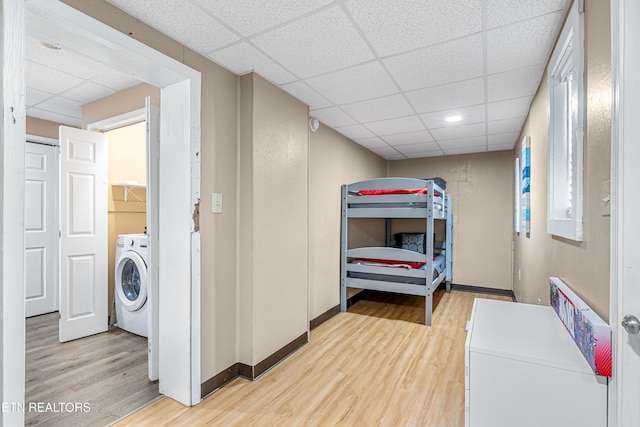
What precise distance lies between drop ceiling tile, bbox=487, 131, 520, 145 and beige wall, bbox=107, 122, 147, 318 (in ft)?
13.2

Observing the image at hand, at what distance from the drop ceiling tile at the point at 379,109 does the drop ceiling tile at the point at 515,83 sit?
685mm

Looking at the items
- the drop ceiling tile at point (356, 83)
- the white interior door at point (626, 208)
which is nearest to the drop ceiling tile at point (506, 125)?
the drop ceiling tile at point (356, 83)

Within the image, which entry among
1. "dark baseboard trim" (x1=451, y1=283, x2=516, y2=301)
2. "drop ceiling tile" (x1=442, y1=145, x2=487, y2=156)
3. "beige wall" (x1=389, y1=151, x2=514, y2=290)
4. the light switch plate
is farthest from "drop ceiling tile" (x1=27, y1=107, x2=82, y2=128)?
"dark baseboard trim" (x1=451, y1=283, x2=516, y2=301)

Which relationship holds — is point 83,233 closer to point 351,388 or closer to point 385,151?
point 351,388

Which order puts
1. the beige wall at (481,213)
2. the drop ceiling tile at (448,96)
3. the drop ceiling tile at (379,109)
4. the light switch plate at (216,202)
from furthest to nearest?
the beige wall at (481,213)
the drop ceiling tile at (379,109)
the drop ceiling tile at (448,96)
the light switch plate at (216,202)

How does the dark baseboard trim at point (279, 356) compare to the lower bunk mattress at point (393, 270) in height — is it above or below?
below

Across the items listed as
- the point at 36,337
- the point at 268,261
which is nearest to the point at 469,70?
the point at 268,261

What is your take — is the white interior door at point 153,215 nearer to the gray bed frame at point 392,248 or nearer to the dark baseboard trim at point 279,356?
the dark baseboard trim at point 279,356

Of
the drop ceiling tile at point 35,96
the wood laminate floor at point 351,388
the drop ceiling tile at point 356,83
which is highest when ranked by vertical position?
the drop ceiling tile at point 35,96

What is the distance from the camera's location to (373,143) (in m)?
4.24

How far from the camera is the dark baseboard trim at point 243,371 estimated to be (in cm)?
201

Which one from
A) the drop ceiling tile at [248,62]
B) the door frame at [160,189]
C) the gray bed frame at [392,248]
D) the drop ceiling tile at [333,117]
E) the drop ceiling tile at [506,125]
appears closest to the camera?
the door frame at [160,189]

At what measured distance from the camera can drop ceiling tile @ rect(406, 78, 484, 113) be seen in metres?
2.39

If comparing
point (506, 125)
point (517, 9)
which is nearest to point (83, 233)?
point (517, 9)
